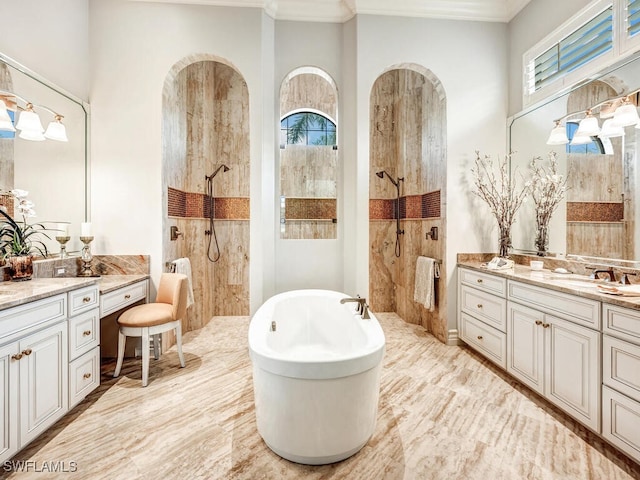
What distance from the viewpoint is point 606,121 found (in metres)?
2.05

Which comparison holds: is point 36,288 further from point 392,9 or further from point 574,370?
point 392,9

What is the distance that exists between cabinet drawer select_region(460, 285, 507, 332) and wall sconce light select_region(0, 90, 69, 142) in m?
3.65

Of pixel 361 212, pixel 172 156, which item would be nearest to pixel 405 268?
pixel 361 212

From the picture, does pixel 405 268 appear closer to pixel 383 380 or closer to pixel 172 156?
pixel 383 380

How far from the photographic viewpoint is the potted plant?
6.25ft

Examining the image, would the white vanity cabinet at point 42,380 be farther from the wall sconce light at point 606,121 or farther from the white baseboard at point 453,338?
the wall sconce light at point 606,121

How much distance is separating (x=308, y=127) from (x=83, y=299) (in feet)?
10.9

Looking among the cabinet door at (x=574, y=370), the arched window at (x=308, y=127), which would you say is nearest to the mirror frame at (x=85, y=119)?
the arched window at (x=308, y=127)

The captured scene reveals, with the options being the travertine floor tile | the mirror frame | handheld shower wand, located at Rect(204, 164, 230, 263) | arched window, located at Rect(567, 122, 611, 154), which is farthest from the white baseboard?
the mirror frame

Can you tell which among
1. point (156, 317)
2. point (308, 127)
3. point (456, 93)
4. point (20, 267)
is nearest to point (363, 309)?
point (156, 317)

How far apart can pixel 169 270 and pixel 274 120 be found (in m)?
1.78

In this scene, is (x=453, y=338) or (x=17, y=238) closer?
(x=17, y=238)

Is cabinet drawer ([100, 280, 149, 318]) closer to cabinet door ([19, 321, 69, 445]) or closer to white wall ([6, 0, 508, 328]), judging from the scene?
white wall ([6, 0, 508, 328])

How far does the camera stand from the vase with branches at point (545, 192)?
243 centimetres
